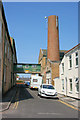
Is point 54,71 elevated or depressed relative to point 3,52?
depressed

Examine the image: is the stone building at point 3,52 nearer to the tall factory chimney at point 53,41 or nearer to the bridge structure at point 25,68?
the tall factory chimney at point 53,41

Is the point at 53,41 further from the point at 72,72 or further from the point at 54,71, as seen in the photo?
the point at 72,72

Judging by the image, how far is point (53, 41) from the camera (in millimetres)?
44438

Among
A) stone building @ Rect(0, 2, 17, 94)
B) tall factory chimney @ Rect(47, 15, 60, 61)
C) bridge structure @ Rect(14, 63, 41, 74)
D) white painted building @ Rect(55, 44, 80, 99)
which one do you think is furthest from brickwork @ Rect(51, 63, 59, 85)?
bridge structure @ Rect(14, 63, 41, 74)

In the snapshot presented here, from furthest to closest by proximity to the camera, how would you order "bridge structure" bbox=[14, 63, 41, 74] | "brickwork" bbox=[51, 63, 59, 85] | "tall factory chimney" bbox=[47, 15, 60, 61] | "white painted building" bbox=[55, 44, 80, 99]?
1. "bridge structure" bbox=[14, 63, 41, 74]
2. "tall factory chimney" bbox=[47, 15, 60, 61]
3. "brickwork" bbox=[51, 63, 59, 85]
4. "white painted building" bbox=[55, 44, 80, 99]

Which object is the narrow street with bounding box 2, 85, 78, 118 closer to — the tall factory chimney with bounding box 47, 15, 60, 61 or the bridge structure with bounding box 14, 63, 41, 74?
the tall factory chimney with bounding box 47, 15, 60, 61

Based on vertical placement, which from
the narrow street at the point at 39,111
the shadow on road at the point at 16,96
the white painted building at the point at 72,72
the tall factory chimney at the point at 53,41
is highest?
the tall factory chimney at the point at 53,41

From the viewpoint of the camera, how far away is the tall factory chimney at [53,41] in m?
43.9

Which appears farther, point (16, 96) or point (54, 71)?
point (54, 71)

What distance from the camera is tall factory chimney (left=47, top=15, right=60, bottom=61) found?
144ft

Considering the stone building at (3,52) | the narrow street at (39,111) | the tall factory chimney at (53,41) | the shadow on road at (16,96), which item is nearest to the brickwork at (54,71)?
the shadow on road at (16,96)

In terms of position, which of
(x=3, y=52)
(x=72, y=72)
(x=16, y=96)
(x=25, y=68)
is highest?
(x=3, y=52)

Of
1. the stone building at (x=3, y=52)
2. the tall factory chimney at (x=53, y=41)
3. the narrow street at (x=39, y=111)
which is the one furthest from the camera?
the tall factory chimney at (x=53, y=41)

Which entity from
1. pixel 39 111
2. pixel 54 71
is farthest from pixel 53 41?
pixel 39 111
